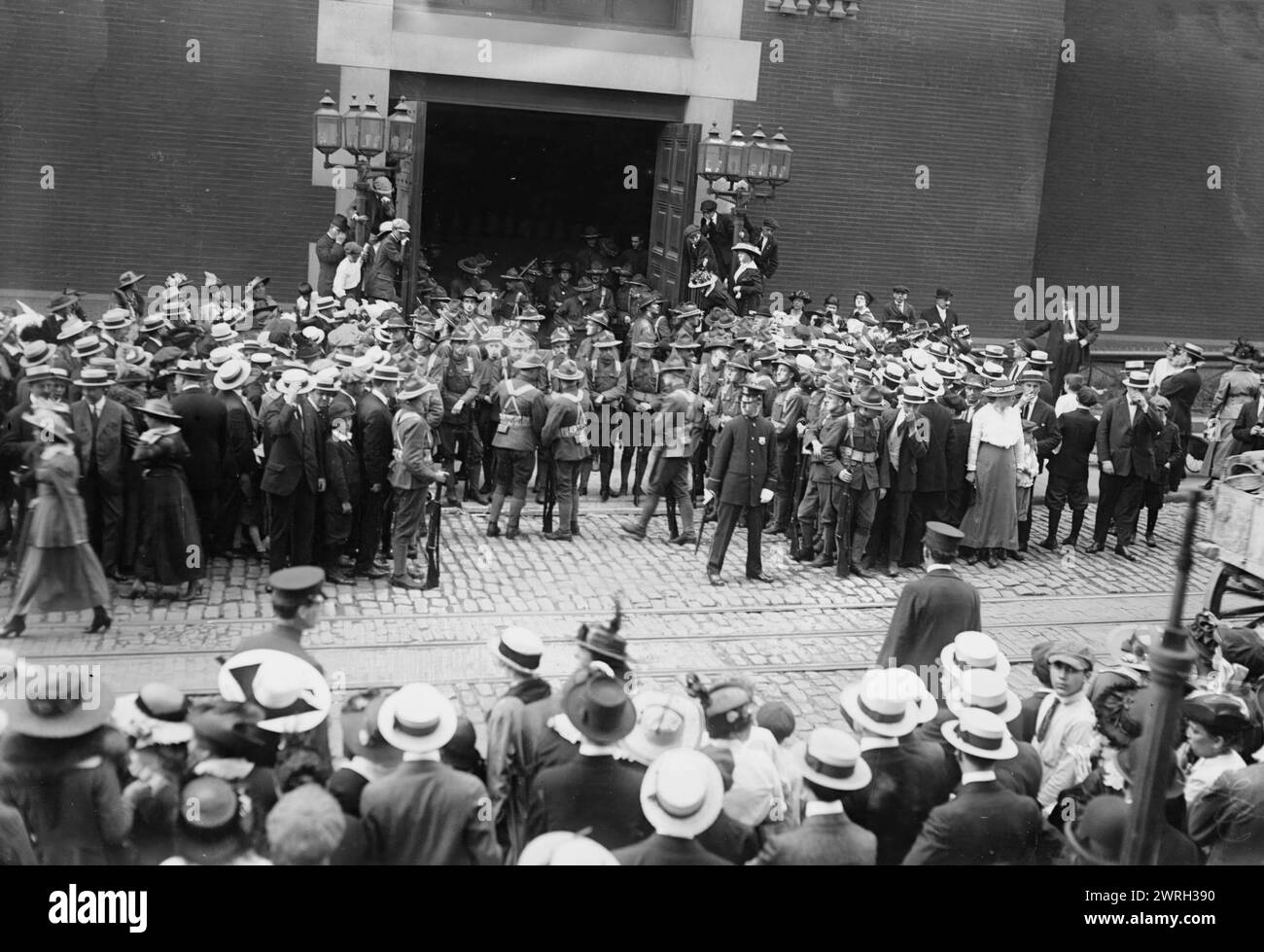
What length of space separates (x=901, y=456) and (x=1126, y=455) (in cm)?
296

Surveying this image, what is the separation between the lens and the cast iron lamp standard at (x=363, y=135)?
17.5m

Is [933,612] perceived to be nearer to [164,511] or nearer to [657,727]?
[657,727]

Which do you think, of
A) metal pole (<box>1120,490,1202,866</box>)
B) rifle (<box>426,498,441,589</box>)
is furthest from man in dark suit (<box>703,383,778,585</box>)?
metal pole (<box>1120,490,1202,866</box>)

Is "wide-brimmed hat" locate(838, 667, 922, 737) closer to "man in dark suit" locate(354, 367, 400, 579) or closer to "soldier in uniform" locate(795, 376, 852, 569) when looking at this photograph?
"man in dark suit" locate(354, 367, 400, 579)

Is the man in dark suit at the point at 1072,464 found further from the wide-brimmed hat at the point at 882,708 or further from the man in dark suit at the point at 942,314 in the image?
the wide-brimmed hat at the point at 882,708

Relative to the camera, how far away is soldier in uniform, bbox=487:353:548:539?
45.8 ft

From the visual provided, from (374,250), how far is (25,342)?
18.5 feet

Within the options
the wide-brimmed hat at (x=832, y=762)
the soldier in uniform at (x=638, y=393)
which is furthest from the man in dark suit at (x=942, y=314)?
the wide-brimmed hat at (x=832, y=762)

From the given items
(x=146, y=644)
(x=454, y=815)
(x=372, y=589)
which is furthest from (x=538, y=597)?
(x=454, y=815)

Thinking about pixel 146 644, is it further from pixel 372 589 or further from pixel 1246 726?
pixel 1246 726

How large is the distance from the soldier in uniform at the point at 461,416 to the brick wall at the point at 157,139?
18.9 feet

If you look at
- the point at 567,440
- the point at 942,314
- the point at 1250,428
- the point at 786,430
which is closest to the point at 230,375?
the point at 567,440

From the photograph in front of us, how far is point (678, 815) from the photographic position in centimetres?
548

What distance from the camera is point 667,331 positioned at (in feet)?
59.5
